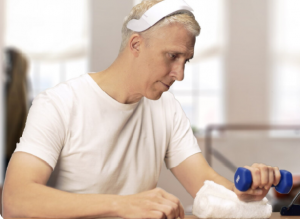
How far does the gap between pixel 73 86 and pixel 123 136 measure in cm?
23

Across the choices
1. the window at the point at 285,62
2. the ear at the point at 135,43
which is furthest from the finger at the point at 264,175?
the window at the point at 285,62

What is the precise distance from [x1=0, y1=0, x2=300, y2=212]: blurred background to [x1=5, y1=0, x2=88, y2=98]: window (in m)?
0.01

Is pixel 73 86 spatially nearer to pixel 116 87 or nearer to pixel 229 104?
pixel 116 87

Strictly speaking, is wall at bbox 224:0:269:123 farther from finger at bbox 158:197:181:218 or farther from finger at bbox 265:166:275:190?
finger at bbox 158:197:181:218

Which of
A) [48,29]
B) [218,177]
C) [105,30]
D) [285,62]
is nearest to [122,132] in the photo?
Result: [218,177]

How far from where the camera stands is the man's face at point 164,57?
1144 millimetres

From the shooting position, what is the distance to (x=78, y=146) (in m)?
1.18

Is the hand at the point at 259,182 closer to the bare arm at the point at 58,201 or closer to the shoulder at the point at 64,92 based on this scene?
the bare arm at the point at 58,201

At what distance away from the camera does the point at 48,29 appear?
4.70m

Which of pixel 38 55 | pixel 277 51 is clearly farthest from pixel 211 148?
pixel 38 55

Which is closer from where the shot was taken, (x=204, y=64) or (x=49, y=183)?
(x=49, y=183)

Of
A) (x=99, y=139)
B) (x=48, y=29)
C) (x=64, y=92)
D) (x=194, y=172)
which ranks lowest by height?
(x=194, y=172)

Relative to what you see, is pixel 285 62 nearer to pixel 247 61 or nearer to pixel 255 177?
pixel 247 61

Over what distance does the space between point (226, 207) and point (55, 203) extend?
0.39 metres
